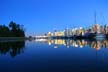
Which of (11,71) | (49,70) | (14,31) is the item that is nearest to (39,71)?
(49,70)

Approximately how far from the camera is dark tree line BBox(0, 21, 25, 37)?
460 feet

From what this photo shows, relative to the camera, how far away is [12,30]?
155 metres

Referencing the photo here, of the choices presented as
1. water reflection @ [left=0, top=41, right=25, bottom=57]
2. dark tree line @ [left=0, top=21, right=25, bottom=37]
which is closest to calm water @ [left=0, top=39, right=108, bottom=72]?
water reflection @ [left=0, top=41, right=25, bottom=57]

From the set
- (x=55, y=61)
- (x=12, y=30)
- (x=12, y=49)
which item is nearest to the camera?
(x=55, y=61)

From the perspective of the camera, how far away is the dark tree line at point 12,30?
140125 millimetres

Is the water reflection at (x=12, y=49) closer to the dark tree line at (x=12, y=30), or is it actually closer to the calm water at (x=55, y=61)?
the calm water at (x=55, y=61)

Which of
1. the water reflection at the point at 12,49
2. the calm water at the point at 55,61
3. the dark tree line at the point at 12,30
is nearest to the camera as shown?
the calm water at the point at 55,61

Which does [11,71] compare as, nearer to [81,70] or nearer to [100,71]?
[81,70]

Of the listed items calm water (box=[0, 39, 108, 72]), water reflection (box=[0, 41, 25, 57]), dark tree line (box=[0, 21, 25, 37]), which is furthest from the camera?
dark tree line (box=[0, 21, 25, 37])

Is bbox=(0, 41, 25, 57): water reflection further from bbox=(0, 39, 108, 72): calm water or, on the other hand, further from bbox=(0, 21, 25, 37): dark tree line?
bbox=(0, 21, 25, 37): dark tree line

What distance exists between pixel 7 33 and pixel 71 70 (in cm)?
13312

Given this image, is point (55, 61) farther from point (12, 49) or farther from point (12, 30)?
point (12, 30)

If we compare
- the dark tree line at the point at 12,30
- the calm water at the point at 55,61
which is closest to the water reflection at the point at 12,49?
the calm water at the point at 55,61

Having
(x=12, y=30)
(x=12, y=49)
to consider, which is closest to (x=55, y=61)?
(x=12, y=49)
